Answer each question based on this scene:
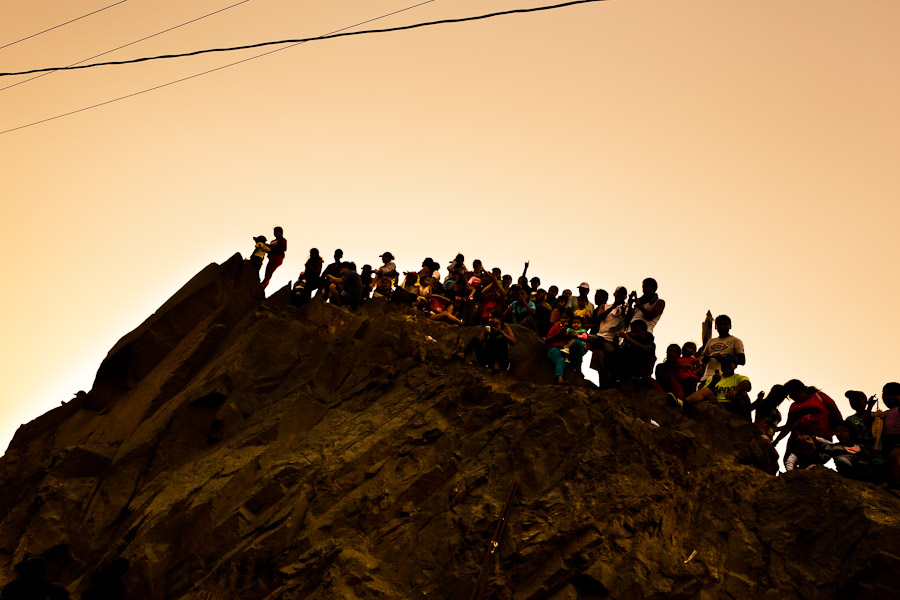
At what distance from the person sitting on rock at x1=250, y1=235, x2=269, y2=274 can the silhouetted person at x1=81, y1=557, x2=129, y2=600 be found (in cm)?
1001

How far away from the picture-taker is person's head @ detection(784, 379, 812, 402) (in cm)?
1437

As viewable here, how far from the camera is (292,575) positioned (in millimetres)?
12109

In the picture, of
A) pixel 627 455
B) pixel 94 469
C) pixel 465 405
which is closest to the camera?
pixel 627 455

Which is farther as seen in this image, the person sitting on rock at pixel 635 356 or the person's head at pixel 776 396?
the person sitting on rock at pixel 635 356

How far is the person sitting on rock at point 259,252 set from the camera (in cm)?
2100

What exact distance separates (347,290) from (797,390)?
9821 millimetres

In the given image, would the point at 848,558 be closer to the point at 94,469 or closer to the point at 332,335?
the point at 332,335

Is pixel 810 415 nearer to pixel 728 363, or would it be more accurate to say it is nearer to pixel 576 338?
pixel 728 363

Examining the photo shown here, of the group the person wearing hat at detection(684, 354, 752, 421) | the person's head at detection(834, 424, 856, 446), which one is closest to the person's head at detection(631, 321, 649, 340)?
the person wearing hat at detection(684, 354, 752, 421)

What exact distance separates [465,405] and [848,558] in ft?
20.7

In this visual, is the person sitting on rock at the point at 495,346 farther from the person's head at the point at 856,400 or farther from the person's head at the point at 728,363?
the person's head at the point at 856,400

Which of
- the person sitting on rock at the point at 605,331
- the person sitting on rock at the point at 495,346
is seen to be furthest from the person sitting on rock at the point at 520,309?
the person sitting on rock at the point at 495,346

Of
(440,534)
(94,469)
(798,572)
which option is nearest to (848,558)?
(798,572)

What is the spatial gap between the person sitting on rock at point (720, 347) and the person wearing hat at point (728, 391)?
344 millimetres
